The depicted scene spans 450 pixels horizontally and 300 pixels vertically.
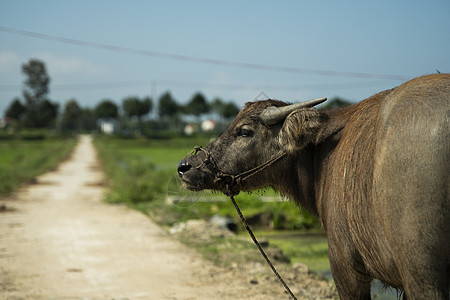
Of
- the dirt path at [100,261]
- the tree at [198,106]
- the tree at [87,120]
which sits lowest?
the tree at [87,120]

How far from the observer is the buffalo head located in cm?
355

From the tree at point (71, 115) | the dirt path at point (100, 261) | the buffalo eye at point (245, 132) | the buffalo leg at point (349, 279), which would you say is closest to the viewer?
the buffalo leg at point (349, 279)

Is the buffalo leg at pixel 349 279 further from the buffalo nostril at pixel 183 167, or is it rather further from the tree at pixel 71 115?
the tree at pixel 71 115

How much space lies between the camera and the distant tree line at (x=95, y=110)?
80.7 m

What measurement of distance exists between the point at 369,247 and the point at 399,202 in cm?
52

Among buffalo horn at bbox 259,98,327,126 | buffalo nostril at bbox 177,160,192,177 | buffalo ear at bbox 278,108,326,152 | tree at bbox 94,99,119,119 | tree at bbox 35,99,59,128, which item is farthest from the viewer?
tree at bbox 94,99,119,119

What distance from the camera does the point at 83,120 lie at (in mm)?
128375

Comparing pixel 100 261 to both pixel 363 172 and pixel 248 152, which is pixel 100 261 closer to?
pixel 248 152

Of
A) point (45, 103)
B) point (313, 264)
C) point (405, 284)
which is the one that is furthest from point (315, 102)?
point (45, 103)

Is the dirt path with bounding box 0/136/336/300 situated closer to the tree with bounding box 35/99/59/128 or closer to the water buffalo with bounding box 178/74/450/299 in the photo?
the water buffalo with bounding box 178/74/450/299

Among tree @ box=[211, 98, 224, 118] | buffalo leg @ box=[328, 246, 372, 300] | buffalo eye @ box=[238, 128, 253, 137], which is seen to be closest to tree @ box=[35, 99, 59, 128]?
tree @ box=[211, 98, 224, 118]

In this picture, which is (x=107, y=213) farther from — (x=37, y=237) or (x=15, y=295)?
(x=15, y=295)

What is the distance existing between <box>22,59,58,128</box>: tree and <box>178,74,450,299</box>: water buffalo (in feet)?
268

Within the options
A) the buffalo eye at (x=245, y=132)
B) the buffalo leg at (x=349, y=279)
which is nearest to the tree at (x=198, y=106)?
the buffalo eye at (x=245, y=132)
